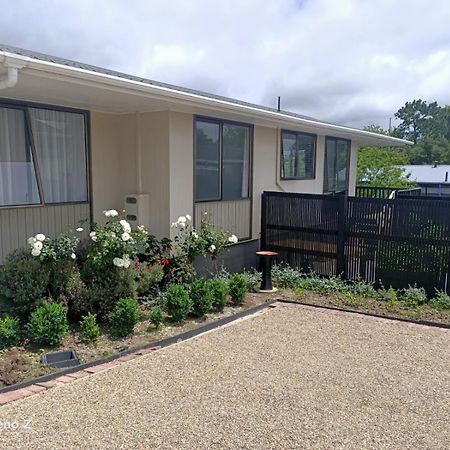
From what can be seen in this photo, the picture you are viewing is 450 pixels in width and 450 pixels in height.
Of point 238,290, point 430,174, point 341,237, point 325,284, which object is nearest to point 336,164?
point 341,237

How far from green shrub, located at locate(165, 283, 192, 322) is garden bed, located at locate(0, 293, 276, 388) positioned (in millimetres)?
105

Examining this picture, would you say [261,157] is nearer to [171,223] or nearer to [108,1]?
[171,223]

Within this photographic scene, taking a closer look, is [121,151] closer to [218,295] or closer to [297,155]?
[218,295]

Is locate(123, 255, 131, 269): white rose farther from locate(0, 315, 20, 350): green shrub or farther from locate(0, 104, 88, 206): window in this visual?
locate(0, 104, 88, 206): window

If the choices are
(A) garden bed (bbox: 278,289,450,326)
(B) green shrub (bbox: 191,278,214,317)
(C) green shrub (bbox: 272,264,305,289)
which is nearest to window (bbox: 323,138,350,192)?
(C) green shrub (bbox: 272,264,305,289)

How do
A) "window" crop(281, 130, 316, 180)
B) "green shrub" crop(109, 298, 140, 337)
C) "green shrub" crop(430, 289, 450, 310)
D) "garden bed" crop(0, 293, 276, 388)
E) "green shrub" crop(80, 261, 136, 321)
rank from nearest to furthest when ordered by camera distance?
"garden bed" crop(0, 293, 276, 388) < "green shrub" crop(109, 298, 140, 337) < "green shrub" crop(80, 261, 136, 321) < "green shrub" crop(430, 289, 450, 310) < "window" crop(281, 130, 316, 180)

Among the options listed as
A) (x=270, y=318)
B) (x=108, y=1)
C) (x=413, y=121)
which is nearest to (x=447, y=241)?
(x=270, y=318)

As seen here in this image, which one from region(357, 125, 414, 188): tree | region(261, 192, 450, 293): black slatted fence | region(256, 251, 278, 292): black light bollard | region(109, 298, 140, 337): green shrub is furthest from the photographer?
region(357, 125, 414, 188): tree

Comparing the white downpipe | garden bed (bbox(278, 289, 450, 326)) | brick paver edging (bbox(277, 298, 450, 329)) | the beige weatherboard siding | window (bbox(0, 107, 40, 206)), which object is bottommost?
brick paver edging (bbox(277, 298, 450, 329))

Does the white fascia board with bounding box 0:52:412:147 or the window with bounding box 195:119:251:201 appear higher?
the white fascia board with bounding box 0:52:412:147

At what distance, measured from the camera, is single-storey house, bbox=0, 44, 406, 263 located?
17.8 ft

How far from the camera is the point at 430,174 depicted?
115ft

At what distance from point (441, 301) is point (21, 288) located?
5.43m

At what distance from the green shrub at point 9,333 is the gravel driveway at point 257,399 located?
91 centimetres
